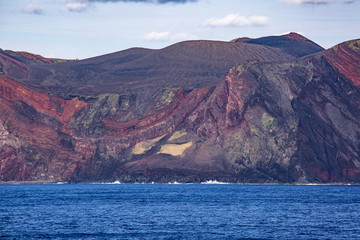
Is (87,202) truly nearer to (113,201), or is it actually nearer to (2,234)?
(113,201)

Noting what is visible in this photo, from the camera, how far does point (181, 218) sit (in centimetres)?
9538

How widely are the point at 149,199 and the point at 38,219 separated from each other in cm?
4371

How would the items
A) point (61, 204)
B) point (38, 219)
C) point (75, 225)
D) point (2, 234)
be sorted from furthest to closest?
point (61, 204), point (38, 219), point (75, 225), point (2, 234)

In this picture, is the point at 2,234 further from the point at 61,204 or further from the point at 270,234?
the point at 61,204

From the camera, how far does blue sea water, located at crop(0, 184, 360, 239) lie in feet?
258

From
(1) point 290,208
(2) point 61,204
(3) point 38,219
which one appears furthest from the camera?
(2) point 61,204

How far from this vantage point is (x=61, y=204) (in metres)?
122

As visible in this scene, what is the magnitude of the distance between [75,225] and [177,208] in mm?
28319

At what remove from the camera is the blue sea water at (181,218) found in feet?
258

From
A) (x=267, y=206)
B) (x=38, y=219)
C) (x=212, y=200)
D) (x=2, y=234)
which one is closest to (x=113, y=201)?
(x=212, y=200)

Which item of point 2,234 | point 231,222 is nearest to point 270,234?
point 231,222

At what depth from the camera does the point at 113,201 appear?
129375 mm

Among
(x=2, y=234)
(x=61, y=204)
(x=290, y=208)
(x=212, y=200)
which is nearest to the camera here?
(x=2, y=234)

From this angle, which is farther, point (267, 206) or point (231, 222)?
point (267, 206)
